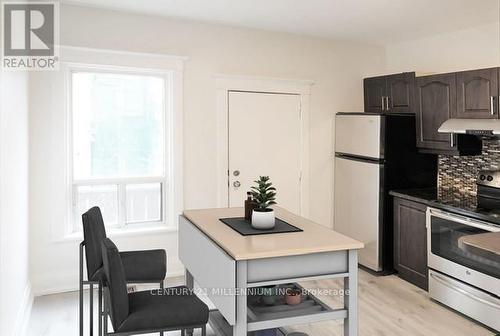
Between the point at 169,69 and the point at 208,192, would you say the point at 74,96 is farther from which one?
the point at 208,192

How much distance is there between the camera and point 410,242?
428cm

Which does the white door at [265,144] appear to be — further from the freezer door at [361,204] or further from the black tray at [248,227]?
the black tray at [248,227]

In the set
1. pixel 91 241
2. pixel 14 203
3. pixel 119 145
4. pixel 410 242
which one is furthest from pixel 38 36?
pixel 410 242

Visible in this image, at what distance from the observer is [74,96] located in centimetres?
409

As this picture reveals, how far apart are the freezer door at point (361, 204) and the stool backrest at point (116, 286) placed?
10.2 feet

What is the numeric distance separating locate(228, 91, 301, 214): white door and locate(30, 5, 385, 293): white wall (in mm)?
215

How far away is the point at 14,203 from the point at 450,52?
14.1 feet

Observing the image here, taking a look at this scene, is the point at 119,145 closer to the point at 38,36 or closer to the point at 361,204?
the point at 38,36

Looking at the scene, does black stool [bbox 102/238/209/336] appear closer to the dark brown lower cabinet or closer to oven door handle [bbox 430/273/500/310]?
oven door handle [bbox 430/273/500/310]

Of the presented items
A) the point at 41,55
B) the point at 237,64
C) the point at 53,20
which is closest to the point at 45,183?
the point at 41,55

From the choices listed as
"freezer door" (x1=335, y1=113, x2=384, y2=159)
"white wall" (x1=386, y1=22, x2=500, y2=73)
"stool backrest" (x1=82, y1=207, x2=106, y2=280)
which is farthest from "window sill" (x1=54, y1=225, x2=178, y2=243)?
"white wall" (x1=386, y1=22, x2=500, y2=73)

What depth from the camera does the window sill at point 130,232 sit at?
162 inches

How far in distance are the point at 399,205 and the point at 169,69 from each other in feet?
8.74

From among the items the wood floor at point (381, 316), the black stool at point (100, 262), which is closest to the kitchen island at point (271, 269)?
the black stool at point (100, 262)
